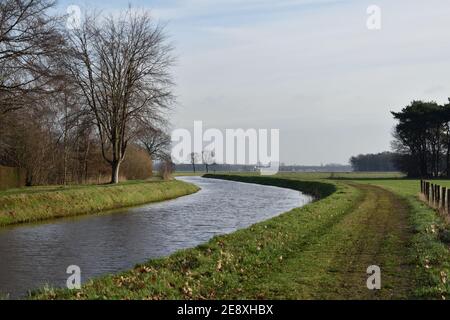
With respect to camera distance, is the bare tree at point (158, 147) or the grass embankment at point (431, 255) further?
the bare tree at point (158, 147)

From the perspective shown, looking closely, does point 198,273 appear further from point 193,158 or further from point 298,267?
point 193,158

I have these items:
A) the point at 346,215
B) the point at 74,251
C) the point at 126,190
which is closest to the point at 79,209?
the point at 126,190

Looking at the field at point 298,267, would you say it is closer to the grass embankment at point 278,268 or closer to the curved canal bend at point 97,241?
the grass embankment at point 278,268

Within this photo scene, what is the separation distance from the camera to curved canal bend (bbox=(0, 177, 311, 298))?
12078 mm

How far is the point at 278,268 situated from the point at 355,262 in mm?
1816

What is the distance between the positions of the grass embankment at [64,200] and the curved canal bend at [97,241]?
141 cm

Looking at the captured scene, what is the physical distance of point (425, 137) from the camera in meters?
79.9

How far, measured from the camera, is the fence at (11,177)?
33419mm

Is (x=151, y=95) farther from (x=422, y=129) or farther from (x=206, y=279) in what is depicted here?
(x=422, y=129)

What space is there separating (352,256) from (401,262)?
116cm

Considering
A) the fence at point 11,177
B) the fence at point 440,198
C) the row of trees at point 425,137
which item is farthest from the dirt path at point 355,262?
the row of trees at point 425,137

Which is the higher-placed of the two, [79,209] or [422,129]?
[422,129]

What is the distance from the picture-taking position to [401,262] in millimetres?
11078
